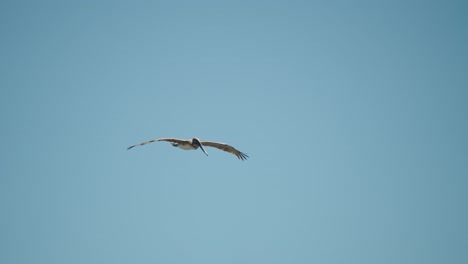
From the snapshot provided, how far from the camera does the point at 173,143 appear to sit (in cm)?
3812

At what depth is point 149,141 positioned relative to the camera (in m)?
35.1

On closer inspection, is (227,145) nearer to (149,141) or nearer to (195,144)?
(195,144)

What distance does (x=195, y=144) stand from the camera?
37.9m

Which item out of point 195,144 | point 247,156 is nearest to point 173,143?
point 195,144

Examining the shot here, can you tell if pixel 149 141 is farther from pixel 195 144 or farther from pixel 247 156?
pixel 247 156

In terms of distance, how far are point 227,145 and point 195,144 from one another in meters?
2.63

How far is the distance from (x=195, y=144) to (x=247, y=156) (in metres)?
3.67

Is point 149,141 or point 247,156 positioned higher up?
point 247,156

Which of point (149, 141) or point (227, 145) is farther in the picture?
point (227, 145)

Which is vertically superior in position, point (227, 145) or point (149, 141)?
point (227, 145)

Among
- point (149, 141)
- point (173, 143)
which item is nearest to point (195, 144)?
point (173, 143)

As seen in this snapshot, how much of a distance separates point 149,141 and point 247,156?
23.6 ft

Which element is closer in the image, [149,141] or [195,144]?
[149,141]

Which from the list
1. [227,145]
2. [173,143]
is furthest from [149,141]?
[227,145]
